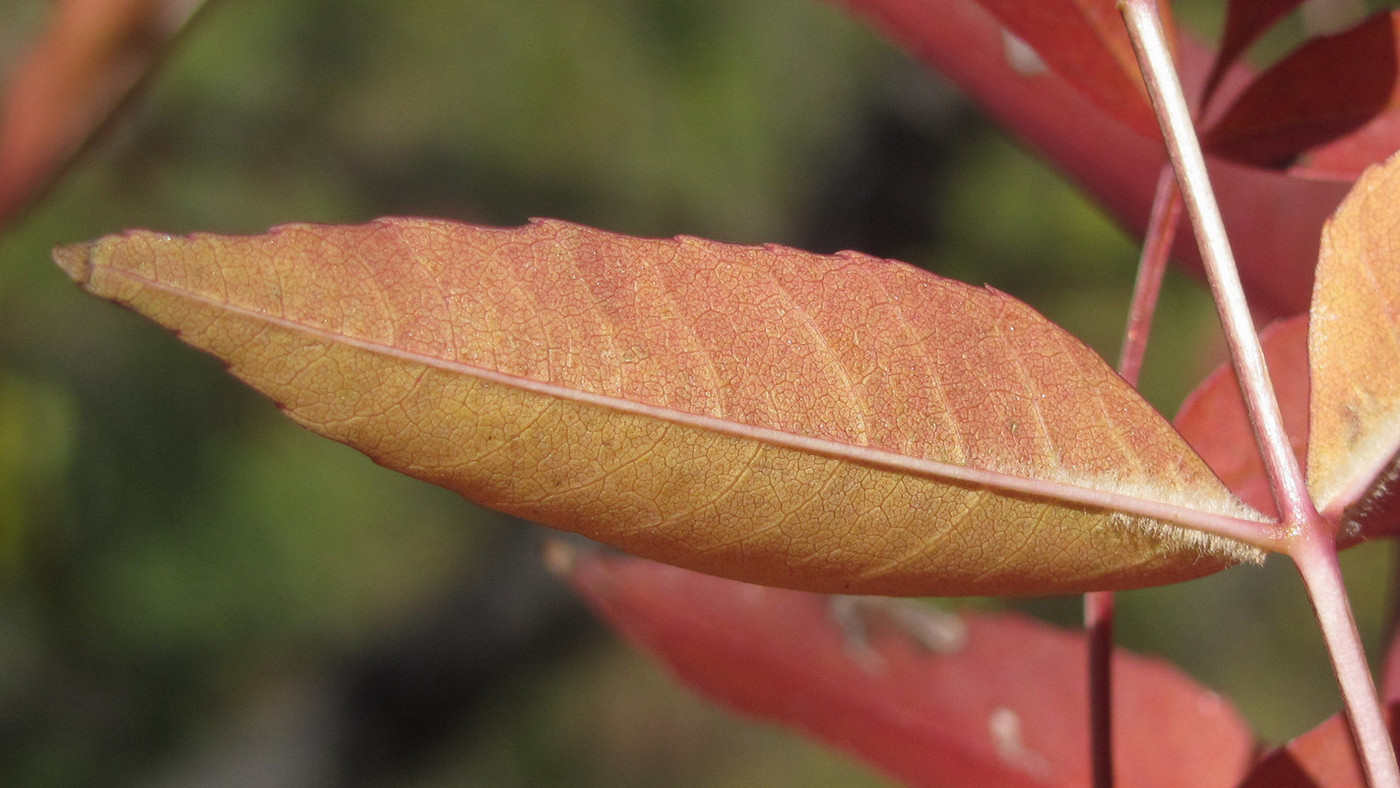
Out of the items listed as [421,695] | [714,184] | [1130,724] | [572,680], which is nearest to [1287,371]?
[1130,724]

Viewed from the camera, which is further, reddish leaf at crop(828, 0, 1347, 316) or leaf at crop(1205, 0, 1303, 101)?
reddish leaf at crop(828, 0, 1347, 316)

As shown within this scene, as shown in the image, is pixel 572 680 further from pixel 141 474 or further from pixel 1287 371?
pixel 1287 371

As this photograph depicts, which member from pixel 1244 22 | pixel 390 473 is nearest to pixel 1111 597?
pixel 1244 22

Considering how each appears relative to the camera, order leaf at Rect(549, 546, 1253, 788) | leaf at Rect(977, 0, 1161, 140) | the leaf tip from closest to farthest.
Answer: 1. the leaf tip
2. leaf at Rect(977, 0, 1161, 140)
3. leaf at Rect(549, 546, 1253, 788)

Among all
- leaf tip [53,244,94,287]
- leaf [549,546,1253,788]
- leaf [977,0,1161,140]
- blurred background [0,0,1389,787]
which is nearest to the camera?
leaf tip [53,244,94,287]

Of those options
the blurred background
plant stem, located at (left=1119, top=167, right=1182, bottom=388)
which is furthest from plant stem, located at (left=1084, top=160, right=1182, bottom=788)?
the blurred background

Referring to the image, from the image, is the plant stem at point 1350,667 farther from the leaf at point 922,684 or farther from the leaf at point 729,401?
the leaf at point 922,684

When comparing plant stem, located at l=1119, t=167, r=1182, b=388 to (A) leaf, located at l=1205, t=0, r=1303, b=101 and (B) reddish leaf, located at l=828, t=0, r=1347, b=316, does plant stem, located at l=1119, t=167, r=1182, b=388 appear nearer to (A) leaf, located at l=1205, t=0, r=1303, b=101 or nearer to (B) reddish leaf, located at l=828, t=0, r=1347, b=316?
(A) leaf, located at l=1205, t=0, r=1303, b=101

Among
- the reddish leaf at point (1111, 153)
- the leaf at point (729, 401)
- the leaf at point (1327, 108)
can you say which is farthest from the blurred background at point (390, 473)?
the leaf at point (729, 401)

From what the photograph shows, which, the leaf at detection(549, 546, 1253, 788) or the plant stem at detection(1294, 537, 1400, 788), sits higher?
the plant stem at detection(1294, 537, 1400, 788)
